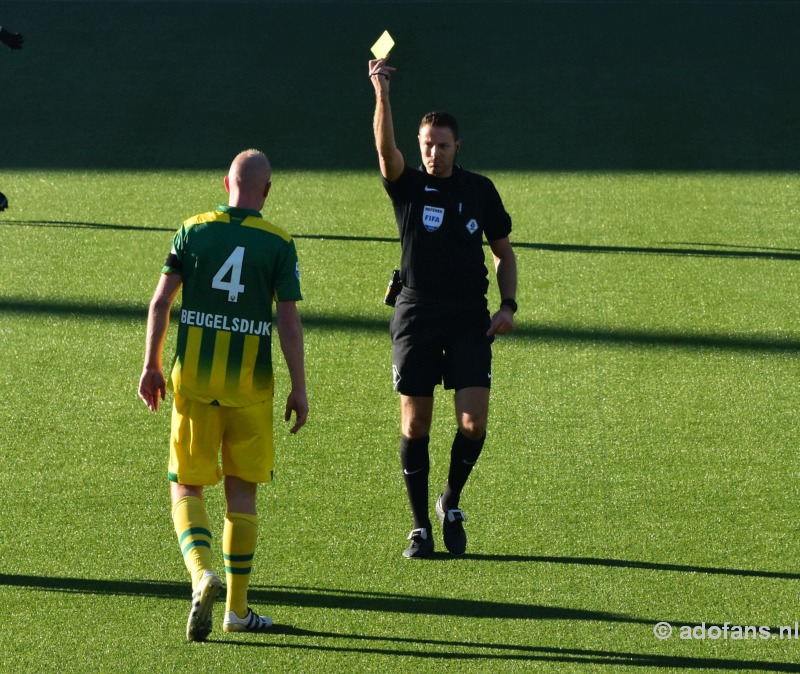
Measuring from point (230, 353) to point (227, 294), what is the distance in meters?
0.19

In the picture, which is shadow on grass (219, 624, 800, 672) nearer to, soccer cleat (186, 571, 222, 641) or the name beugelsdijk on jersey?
soccer cleat (186, 571, 222, 641)

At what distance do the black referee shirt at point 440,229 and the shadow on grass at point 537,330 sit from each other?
2397 mm

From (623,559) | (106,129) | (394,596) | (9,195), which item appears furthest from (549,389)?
(106,129)

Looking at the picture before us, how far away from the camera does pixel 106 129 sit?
10.6m

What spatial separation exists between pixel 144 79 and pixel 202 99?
828 millimetres

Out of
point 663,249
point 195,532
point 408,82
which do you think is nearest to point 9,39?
point 408,82

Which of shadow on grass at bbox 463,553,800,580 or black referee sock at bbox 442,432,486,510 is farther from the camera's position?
black referee sock at bbox 442,432,486,510

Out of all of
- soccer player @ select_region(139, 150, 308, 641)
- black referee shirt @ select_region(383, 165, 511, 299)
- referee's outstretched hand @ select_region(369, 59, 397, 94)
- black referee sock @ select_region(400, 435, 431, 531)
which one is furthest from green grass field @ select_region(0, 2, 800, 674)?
referee's outstretched hand @ select_region(369, 59, 397, 94)

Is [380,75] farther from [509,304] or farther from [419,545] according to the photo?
[419,545]

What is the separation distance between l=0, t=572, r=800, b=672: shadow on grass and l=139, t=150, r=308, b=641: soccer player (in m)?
0.37

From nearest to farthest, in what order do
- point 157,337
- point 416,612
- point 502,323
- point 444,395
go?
point 157,337 → point 416,612 → point 502,323 → point 444,395

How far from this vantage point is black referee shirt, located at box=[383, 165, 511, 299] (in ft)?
14.6

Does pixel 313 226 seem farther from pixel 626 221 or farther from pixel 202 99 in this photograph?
pixel 202 99

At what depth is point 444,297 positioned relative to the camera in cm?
448
